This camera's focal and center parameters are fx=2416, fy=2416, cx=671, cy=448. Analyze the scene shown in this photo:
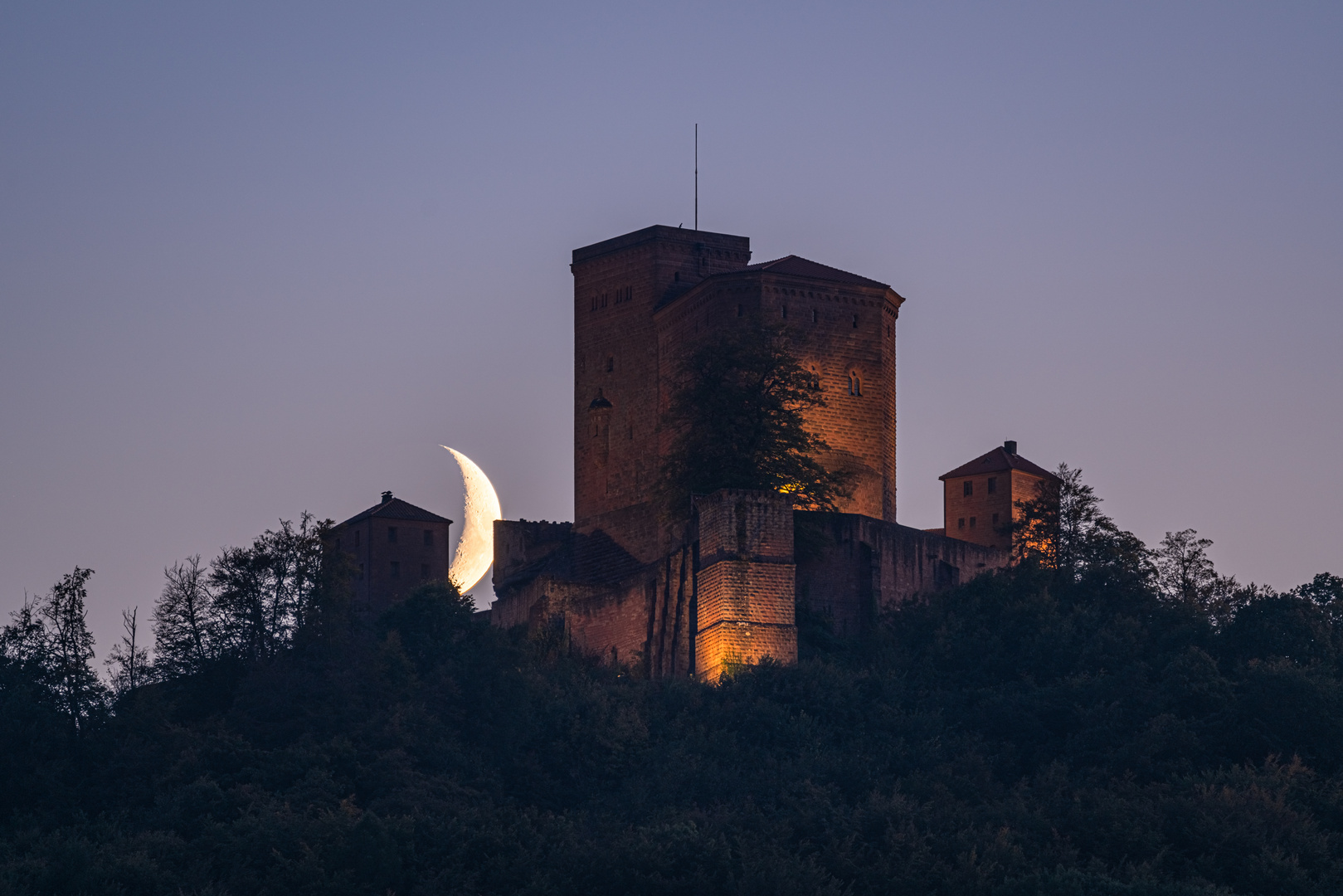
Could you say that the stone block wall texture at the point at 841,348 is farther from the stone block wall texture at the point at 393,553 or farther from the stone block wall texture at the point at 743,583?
the stone block wall texture at the point at 393,553

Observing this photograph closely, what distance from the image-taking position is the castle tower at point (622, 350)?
6912 cm

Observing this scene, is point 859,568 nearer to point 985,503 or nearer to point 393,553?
point 985,503

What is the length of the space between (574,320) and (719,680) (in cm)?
2081

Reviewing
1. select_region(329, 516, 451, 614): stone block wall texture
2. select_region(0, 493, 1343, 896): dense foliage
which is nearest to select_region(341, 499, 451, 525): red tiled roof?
select_region(329, 516, 451, 614): stone block wall texture

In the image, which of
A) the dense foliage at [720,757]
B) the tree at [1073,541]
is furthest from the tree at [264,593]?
the tree at [1073,541]

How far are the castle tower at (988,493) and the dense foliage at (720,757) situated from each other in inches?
309

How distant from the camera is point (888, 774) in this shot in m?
51.6

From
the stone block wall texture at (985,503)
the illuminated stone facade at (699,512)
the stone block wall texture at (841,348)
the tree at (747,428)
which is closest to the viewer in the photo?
the illuminated stone facade at (699,512)

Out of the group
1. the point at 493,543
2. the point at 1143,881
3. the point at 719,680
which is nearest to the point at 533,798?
the point at 719,680

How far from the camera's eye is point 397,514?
75375mm

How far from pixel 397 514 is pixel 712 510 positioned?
20.7m

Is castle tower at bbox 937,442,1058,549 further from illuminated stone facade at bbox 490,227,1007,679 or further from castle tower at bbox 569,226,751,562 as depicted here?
castle tower at bbox 569,226,751,562

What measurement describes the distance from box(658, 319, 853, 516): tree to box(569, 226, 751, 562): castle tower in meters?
5.88

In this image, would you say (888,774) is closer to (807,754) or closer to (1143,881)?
(807,754)
